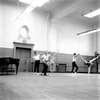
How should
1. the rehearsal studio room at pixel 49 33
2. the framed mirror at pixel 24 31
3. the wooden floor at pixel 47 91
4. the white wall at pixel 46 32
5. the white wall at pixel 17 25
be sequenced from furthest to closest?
the framed mirror at pixel 24 31 → the white wall at pixel 46 32 → the white wall at pixel 17 25 → the rehearsal studio room at pixel 49 33 → the wooden floor at pixel 47 91

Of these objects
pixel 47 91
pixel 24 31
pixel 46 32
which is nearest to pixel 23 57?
pixel 24 31

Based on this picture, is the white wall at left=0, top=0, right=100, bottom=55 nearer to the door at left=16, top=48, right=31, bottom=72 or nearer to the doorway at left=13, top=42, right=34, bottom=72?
the doorway at left=13, top=42, right=34, bottom=72

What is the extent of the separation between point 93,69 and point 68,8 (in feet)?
24.5

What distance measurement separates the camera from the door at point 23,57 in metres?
12.1

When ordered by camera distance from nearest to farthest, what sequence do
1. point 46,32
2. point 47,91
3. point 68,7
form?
point 47,91, point 68,7, point 46,32

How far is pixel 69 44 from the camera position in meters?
14.6

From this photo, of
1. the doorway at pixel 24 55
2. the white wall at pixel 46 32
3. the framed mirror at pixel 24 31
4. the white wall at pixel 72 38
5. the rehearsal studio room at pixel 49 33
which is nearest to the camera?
the rehearsal studio room at pixel 49 33

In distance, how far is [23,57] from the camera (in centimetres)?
1232

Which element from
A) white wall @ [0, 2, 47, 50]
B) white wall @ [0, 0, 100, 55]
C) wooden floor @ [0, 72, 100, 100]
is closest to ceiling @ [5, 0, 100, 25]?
white wall @ [0, 2, 47, 50]

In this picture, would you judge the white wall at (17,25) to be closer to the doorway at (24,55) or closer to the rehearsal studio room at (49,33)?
the rehearsal studio room at (49,33)

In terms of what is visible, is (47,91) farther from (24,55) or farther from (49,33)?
(49,33)

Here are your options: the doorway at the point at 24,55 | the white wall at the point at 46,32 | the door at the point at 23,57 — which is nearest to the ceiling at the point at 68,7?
the white wall at the point at 46,32

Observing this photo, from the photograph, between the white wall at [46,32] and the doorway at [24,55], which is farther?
the doorway at [24,55]

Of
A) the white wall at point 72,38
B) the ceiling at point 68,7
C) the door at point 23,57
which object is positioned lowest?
the door at point 23,57
